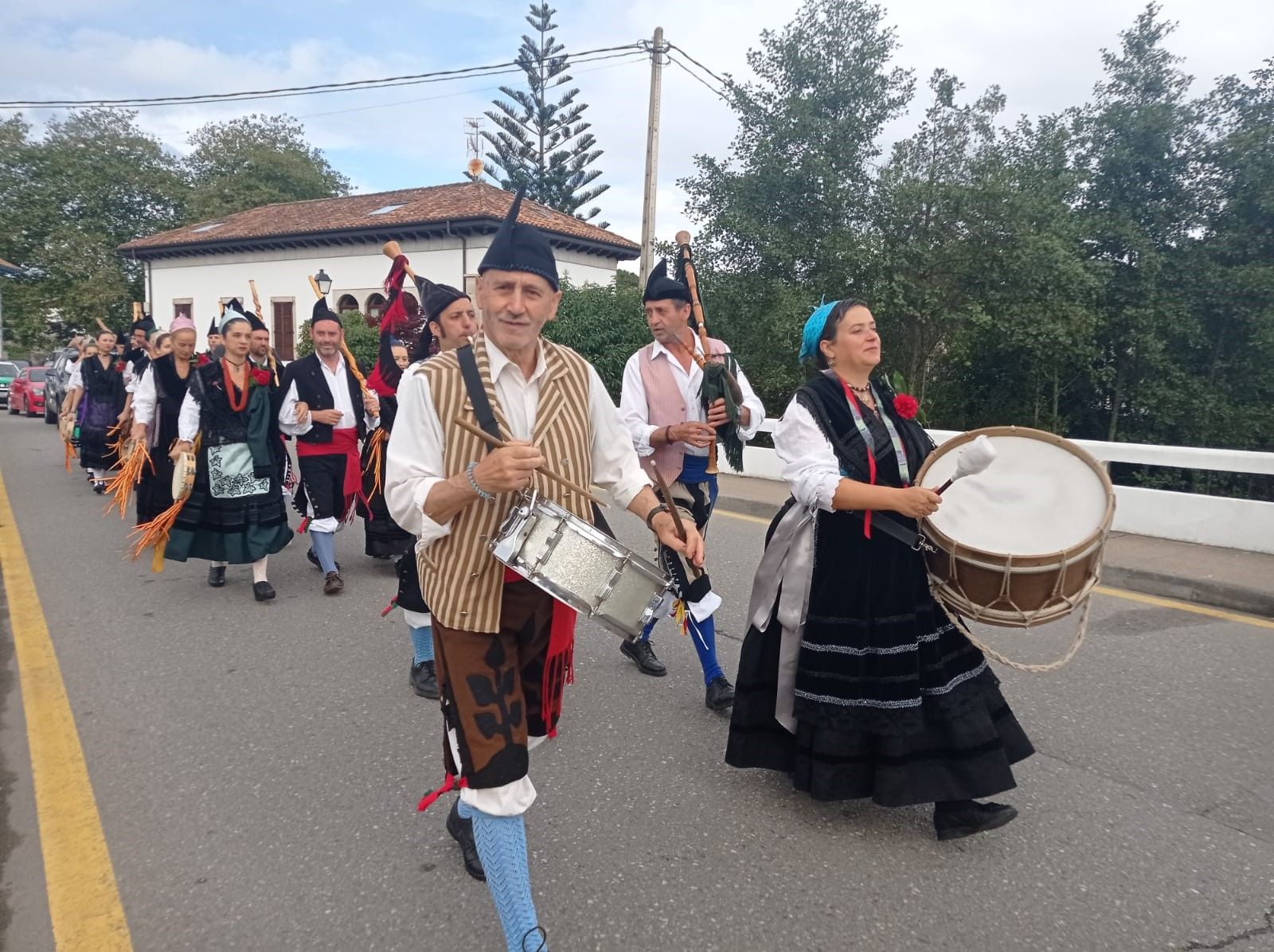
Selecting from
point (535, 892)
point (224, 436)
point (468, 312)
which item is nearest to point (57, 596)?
point (224, 436)

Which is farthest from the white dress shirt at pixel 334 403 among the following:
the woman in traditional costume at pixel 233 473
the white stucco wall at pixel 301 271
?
the white stucco wall at pixel 301 271

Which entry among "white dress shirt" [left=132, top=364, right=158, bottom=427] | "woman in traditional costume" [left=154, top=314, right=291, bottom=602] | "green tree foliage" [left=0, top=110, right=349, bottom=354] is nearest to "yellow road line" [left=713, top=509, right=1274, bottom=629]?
"woman in traditional costume" [left=154, top=314, right=291, bottom=602]

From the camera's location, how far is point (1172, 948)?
2465 millimetres

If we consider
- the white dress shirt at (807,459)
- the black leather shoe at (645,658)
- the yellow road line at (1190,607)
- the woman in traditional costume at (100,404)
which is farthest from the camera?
the woman in traditional costume at (100,404)

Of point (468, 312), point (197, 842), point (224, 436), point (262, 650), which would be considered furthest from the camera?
point (224, 436)

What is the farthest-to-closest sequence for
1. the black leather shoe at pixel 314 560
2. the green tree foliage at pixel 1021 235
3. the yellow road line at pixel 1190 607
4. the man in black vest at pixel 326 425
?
1. the green tree foliage at pixel 1021 235
2. the black leather shoe at pixel 314 560
3. the man in black vest at pixel 326 425
4. the yellow road line at pixel 1190 607

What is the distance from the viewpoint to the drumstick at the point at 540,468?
2094 mm

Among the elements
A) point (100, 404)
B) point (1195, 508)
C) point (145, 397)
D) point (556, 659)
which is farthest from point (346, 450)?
point (1195, 508)

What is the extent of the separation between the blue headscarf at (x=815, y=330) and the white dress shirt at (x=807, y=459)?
0.70ft

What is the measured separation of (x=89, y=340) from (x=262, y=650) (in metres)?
9.12

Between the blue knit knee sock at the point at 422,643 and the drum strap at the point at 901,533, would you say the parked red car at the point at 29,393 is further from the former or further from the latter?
the drum strap at the point at 901,533

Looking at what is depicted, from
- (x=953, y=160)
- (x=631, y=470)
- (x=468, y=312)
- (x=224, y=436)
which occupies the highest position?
(x=953, y=160)

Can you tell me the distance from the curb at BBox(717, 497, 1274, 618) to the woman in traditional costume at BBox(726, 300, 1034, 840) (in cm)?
372

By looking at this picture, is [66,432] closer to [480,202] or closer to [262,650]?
[262,650]
